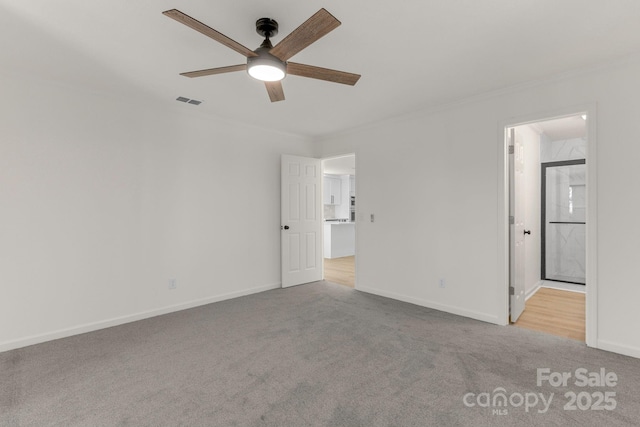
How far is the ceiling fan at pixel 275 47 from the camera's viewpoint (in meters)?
1.58

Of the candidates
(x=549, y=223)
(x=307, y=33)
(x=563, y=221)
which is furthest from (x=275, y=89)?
(x=563, y=221)

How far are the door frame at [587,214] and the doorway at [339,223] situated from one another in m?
2.24

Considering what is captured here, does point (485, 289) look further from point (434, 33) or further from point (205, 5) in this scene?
point (205, 5)

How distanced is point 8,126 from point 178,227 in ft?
5.89

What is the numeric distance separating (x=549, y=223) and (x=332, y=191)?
5.54m

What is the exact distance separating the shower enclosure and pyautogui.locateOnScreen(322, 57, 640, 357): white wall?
2.64 metres

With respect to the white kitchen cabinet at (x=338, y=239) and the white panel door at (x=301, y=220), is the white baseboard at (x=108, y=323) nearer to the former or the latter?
the white panel door at (x=301, y=220)

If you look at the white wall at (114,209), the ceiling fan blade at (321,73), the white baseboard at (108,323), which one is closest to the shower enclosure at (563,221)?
the ceiling fan blade at (321,73)

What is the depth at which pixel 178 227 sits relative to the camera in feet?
12.7

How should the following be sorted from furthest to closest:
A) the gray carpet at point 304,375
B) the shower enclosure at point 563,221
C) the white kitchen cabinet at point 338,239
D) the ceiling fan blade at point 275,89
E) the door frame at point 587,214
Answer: the white kitchen cabinet at point 338,239 → the shower enclosure at point 563,221 → the door frame at point 587,214 → the ceiling fan blade at point 275,89 → the gray carpet at point 304,375

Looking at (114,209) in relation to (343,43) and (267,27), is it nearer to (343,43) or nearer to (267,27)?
(267,27)

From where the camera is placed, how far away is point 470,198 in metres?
3.55

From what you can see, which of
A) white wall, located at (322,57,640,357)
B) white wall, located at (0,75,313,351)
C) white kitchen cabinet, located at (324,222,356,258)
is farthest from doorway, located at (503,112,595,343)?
white kitchen cabinet, located at (324,222,356,258)

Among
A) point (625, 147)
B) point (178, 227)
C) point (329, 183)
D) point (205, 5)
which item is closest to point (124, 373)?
point (178, 227)
